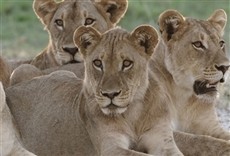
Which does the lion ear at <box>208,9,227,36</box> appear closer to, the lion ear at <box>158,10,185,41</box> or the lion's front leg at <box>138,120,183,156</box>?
the lion ear at <box>158,10,185,41</box>

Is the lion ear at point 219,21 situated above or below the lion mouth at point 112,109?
above

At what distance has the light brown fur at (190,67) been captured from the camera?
711 centimetres

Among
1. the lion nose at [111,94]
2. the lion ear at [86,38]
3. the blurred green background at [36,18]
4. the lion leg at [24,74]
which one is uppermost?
the lion ear at [86,38]

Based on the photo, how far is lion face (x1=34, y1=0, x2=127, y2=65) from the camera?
8.14 m

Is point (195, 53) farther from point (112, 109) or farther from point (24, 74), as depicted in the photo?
point (24, 74)

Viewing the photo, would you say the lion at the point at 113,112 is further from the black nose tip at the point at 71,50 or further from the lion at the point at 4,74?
the black nose tip at the point at 71,50

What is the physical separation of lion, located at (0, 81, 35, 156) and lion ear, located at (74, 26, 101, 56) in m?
0.60

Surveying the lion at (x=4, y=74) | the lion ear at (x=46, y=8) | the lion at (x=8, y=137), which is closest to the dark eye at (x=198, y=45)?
the lion at (x=8, y=137)

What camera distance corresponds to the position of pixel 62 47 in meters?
8.12

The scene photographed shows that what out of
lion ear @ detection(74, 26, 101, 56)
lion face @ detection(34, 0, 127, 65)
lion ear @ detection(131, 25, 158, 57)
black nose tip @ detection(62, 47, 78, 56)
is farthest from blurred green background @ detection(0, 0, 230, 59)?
lion ear @ detection(131, 25, 158, 57)

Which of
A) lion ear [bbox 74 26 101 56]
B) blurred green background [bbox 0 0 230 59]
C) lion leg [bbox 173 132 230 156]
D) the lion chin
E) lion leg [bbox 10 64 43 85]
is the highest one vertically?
lion ear [bbox 74 26 101 56]

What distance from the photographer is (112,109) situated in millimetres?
6445

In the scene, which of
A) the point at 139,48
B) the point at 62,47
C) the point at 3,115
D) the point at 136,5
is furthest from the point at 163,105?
the point at 136,5

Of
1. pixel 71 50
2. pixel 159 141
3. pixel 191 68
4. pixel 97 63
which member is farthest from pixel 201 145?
pixel 71 50
